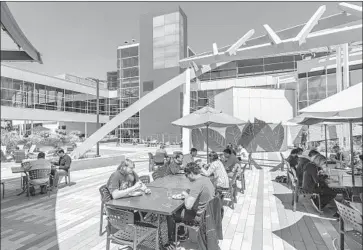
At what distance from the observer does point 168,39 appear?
1318 inches

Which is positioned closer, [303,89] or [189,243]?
[189,243]

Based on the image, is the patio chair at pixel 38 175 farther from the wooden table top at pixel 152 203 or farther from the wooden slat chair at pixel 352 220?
the wooden slat chair at pixel 352 220

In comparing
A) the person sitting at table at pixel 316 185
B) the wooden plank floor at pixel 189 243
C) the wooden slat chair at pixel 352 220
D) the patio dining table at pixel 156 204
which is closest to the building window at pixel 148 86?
the wooden plank floor at pixel 189 243

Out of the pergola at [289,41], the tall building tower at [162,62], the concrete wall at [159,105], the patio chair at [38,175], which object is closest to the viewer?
the pergola at [289,41]

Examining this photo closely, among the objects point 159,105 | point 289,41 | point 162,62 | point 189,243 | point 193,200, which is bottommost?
point 189,243

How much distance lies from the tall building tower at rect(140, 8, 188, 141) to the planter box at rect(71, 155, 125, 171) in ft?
65.4

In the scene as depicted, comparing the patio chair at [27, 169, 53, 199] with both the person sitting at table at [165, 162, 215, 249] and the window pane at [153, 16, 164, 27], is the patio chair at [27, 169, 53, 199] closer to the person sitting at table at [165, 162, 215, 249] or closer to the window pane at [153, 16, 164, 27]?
the person sitting at table at [165, 162, 215, 249]

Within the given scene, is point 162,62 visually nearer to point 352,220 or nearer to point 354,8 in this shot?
point 354,8

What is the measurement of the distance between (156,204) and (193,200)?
57 centimetres

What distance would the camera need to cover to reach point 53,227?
499 cm

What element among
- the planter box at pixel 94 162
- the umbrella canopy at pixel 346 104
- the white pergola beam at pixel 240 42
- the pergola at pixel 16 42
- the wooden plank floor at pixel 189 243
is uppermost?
the white pergola beam at pixel 240 42

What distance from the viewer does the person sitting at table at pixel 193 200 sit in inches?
145

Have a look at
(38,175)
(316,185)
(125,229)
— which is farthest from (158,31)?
(125,229)

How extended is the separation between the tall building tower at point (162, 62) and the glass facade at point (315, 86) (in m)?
16.0
